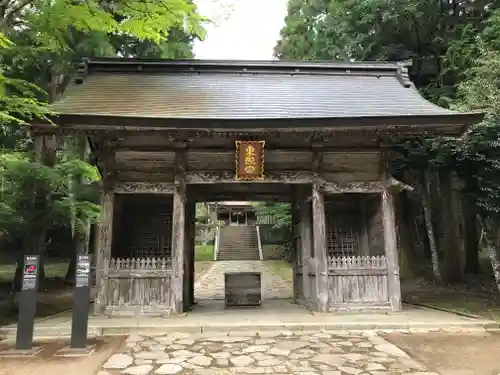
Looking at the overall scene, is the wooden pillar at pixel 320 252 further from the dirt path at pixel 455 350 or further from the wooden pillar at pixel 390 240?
the dirt path at pixel 455 350

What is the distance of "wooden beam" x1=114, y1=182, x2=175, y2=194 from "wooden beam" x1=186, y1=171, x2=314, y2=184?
1.67 feet

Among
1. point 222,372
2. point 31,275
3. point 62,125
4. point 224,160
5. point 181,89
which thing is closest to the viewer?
point 222,372

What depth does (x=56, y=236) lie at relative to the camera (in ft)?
63.5

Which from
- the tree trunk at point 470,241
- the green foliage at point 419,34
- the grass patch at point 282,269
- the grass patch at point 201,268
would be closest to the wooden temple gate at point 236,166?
the green foliage at point 419,34

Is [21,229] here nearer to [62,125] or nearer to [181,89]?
[62,125]

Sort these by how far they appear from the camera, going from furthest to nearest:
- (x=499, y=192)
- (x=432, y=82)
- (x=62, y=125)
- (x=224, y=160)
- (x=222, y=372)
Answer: (x=432, y=82) → (x=224, y=160) → (x=499, y=192) → (x=62, y=125) → (x=222, y=372)

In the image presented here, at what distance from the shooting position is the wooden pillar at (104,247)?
8.78 meters

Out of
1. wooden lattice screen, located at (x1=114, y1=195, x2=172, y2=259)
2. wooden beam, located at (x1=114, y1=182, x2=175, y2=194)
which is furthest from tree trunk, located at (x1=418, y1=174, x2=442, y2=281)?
wooden beam, located at (x1=114, y1=182, x2=175, y2=194)

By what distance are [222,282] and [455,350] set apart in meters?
14.0

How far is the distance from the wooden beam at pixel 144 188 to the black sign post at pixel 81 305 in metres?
3.06

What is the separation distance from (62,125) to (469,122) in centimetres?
847

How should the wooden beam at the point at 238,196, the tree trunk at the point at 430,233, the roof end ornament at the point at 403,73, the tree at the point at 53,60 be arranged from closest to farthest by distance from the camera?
the tree at the point at 53,60 < the roof end ornament at the point at 403,73 < the wooden beam at the point at 238,196 < the tree trunk at the point at 430,233

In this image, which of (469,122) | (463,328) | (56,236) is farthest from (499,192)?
(56,236)

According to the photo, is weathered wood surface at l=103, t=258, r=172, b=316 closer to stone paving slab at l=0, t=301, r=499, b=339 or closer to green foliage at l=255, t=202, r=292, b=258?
stone paving slab at l=0, t=301, r=499, b=339
